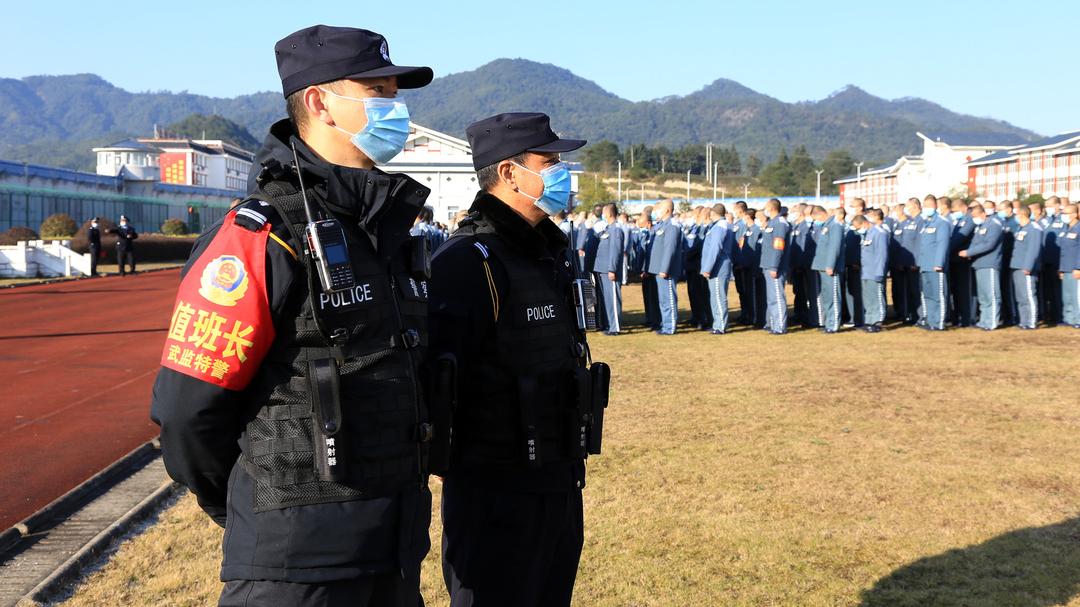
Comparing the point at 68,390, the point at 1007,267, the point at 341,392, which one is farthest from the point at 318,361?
the point at 1007,267

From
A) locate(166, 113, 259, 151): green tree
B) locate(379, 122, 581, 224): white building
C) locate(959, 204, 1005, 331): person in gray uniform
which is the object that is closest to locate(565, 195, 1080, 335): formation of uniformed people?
locate(959, 204, 1005, 331): person in gray uniform

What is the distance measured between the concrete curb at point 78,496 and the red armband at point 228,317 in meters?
3.35

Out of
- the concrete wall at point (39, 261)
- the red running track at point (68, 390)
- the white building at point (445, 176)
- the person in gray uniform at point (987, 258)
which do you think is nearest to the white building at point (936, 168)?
the white building at point (445, 176)

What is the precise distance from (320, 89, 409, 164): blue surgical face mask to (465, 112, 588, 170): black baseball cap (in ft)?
2.95

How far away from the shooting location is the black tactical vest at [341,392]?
213cm

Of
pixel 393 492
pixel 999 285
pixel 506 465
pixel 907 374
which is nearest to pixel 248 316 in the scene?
pixel 393 492

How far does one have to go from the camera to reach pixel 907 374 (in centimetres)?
1051

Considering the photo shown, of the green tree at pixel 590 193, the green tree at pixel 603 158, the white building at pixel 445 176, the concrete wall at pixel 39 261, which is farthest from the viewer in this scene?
the green tree at pixel 603 158

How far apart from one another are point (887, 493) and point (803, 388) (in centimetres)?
384

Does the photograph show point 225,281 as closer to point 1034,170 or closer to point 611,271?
point 611,271

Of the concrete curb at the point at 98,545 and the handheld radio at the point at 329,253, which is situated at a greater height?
the handheld radio at the point at 329,253

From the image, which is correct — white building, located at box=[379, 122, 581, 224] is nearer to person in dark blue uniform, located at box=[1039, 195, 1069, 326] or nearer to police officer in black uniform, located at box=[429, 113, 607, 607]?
person in dark blue uniform, located at box=[1039, 195, 1069, 326]

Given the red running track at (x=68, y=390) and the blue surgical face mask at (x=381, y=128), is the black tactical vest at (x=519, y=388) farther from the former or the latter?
the red running track at (x=68, y=390)

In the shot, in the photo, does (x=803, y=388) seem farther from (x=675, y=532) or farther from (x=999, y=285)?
(x=999, y=285)
